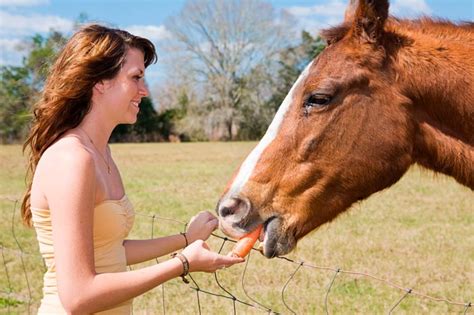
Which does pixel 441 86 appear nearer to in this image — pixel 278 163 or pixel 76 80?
pixel 278 163

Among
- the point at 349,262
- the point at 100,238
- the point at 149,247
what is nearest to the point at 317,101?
the point at 149,247

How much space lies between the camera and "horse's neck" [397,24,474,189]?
9.89 ft

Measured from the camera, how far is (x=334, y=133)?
3.09 meters

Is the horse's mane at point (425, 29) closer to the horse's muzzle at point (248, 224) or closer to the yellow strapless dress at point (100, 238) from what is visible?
the horse's muzzle at point (248, 224)

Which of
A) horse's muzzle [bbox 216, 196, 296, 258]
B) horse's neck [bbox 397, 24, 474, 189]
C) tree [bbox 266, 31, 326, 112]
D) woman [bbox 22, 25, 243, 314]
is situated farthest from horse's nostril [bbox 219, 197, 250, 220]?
tree [bbox 266, 31, 326, 112]

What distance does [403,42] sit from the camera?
10.3 feet

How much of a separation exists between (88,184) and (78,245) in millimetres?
226

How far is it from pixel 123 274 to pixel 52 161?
0.51 m

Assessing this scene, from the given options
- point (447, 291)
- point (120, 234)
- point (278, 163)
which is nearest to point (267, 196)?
point (278, 163)

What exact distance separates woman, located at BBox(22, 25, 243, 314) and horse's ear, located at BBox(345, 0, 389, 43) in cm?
101

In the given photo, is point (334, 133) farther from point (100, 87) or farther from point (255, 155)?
point (100, 87)

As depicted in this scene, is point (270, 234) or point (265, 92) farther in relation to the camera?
point (265, 92)

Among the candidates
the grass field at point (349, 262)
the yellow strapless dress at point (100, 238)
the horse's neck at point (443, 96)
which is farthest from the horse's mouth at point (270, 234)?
the horse's neck at point (443, 96)

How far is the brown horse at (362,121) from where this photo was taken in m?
3.03
